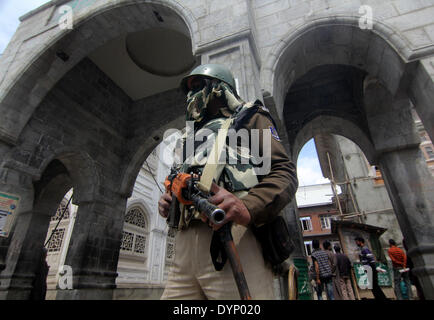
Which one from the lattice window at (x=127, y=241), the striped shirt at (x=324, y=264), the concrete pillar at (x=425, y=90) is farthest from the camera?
the lattice window at (x=127, y=241)

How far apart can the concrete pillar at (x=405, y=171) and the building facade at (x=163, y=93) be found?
22 mm

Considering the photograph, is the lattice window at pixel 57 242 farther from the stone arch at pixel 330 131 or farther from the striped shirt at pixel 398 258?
the striped shirt at pixel 398 258

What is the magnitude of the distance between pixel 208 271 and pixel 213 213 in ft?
1.29

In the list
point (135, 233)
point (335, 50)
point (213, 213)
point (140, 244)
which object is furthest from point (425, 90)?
point (140, 244)

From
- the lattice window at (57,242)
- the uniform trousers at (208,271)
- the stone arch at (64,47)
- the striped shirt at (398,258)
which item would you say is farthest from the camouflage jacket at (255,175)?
the lattice window at (57,242)

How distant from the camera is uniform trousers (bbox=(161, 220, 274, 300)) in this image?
115 cm

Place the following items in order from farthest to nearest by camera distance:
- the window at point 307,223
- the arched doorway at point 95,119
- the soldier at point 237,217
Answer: the window at point 307,223
the arched doorway at point 95,119
the soldier at point 237,217

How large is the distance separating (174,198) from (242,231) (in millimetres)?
429

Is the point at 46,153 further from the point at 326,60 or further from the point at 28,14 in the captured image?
the point at 326,60

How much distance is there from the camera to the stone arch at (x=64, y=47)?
178 inches

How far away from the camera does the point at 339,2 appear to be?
359 cm

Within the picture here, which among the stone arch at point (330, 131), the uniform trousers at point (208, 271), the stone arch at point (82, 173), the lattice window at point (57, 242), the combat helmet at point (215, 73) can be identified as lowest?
the uniform trousers at point (208, 271)

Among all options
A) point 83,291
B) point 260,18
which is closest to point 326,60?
point 260,18

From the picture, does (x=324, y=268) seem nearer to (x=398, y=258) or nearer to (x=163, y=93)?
(x=398, y=258)
